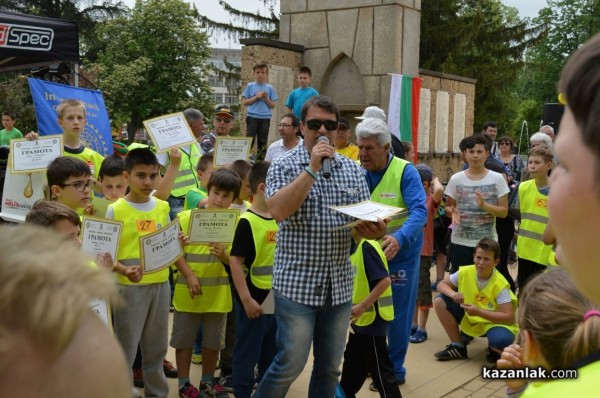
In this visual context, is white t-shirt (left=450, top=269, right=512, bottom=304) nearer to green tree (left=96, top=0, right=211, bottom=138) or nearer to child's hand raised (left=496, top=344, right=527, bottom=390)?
child's hand raised (left=496, top=344, right=527, bottom=390)

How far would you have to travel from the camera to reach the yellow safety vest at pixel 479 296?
252 inches

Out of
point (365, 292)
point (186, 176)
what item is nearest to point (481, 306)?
point (365, 292)

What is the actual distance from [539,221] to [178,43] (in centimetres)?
4529

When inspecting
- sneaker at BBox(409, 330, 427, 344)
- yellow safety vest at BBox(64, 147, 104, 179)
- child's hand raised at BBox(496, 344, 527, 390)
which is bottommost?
sneaker at BBox(409, 330, 427, 344)

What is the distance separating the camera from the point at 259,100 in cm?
1149

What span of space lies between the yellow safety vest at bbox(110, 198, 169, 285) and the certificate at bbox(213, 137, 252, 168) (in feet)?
6.48

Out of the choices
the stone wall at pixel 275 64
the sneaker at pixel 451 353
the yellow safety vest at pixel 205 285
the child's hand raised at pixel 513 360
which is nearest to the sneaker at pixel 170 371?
the yellow safety vest at pixel 205 285

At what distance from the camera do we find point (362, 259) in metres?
4.72

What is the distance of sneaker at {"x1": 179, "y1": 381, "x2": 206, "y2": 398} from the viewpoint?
514 centimetres

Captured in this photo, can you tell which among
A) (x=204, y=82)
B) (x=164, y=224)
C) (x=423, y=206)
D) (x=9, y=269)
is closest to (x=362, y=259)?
(x=423, y=206)

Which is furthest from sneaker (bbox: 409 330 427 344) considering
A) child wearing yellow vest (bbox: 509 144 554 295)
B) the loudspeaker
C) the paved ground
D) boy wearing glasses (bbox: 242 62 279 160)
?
the loudspeaker

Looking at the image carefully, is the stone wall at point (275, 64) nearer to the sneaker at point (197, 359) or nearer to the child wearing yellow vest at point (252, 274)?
the sneaker at point (197, 359)

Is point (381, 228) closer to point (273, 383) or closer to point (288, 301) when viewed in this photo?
point (288, 301)

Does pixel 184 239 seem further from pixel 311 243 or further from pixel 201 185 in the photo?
pixel 201 185
